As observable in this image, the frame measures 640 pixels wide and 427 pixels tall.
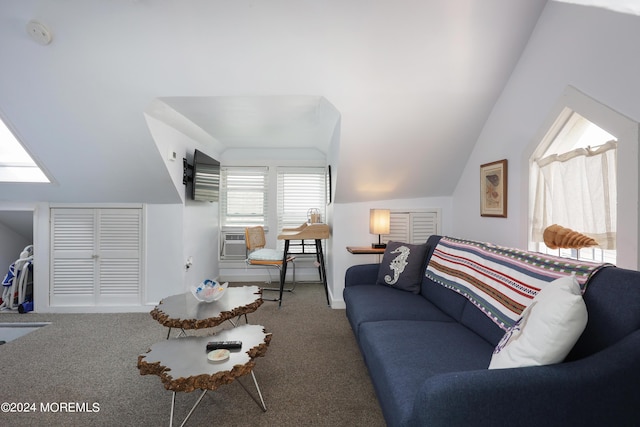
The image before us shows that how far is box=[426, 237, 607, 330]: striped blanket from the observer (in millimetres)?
1261

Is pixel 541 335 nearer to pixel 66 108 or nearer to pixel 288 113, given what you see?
pixel 288 113

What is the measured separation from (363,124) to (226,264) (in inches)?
129

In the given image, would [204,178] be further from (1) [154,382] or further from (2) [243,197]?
(1) [154,382]

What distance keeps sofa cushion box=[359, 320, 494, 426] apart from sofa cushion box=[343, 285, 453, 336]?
0.11 m

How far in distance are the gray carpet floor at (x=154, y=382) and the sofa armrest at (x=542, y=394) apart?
87cm

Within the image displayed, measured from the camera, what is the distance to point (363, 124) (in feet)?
8.39

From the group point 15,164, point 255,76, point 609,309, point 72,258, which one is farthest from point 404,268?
point 15,164

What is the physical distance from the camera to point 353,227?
11.0ft

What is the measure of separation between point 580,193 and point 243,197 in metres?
4.17

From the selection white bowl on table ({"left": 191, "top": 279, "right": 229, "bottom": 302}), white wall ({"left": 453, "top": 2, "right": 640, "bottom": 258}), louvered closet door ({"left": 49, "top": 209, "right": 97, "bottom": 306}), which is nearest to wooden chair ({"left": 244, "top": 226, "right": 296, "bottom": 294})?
white bowl on table ({"left": 191, "top": 279, "right": 229, "bottom": 302})

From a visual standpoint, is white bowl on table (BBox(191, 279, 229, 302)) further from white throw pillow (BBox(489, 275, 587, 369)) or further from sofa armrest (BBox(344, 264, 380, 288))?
white throw pillow (BBox(489, 275, 587, 369))

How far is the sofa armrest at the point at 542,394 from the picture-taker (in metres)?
0.86

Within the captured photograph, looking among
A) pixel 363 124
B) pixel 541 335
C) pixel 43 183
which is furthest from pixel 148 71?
pixel 541 335

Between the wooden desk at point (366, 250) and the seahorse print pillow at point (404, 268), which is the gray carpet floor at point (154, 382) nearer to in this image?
the seahorse print pillow at point (404, 268)
